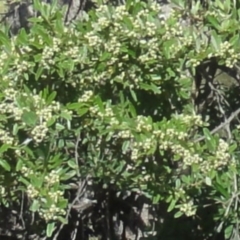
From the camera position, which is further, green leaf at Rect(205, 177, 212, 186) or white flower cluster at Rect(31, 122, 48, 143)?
green leaf at Rect(205, 177, 212, 186)

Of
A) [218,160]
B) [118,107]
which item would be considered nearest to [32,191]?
[118,107]

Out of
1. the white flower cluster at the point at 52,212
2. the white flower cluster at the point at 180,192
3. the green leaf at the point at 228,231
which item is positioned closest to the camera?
the white flower cluster at the point at 52,212

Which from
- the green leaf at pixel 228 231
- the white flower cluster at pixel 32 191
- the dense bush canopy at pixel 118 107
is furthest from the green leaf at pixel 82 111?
the green leaf at pixel 228 231

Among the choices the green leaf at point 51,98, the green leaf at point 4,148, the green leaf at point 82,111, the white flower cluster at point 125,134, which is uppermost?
the green leaf at point 51,98

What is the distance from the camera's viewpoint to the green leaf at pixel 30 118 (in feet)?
12.3

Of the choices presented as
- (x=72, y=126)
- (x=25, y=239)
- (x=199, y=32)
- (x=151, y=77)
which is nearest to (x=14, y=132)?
(x=72, y=126)

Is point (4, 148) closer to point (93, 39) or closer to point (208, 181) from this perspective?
point (93, 39)

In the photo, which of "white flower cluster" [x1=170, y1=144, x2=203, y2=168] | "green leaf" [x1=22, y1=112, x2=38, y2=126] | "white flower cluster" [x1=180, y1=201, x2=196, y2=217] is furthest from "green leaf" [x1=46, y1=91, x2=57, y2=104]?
"white flower cluster" [x1=180, y1=201, x2=196, y2=217]

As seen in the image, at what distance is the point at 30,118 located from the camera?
3742 millimetres

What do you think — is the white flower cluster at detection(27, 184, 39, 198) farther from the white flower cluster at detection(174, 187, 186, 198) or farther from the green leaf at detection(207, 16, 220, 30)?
the green leaf at detection(207, 16, 220, 30)

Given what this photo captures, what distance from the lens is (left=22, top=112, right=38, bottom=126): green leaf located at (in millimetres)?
3734

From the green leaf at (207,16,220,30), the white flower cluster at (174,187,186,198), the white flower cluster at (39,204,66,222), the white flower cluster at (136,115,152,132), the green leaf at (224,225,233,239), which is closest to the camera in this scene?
the white flower cluster at (136,115,152,132)

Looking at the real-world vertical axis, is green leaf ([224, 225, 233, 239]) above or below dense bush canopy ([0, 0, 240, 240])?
below

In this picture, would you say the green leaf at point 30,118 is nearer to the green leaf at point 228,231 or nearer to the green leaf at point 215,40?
the green leaf at point 215,40
